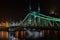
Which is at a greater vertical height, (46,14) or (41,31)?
(46,14)

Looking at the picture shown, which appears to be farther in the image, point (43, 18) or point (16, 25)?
point (43, 18)

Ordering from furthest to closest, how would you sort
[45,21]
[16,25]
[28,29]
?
[45,21] → [16,25] → [28,29]

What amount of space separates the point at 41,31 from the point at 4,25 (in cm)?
351

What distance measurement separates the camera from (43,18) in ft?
63.5

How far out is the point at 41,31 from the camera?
16859 mm

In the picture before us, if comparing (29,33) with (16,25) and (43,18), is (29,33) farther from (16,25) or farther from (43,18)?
(43,18)

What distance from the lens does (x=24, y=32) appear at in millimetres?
17016

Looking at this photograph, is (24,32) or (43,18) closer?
(24,32)

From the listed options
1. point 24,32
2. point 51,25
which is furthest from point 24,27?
point 51,25

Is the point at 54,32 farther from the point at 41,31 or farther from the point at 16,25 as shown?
the point at 16,25

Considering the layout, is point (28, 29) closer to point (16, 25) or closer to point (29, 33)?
point (29, 33)

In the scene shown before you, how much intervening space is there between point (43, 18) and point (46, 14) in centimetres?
179

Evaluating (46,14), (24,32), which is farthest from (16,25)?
(46,14)

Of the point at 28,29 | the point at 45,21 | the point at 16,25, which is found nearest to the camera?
the point at 28,29
